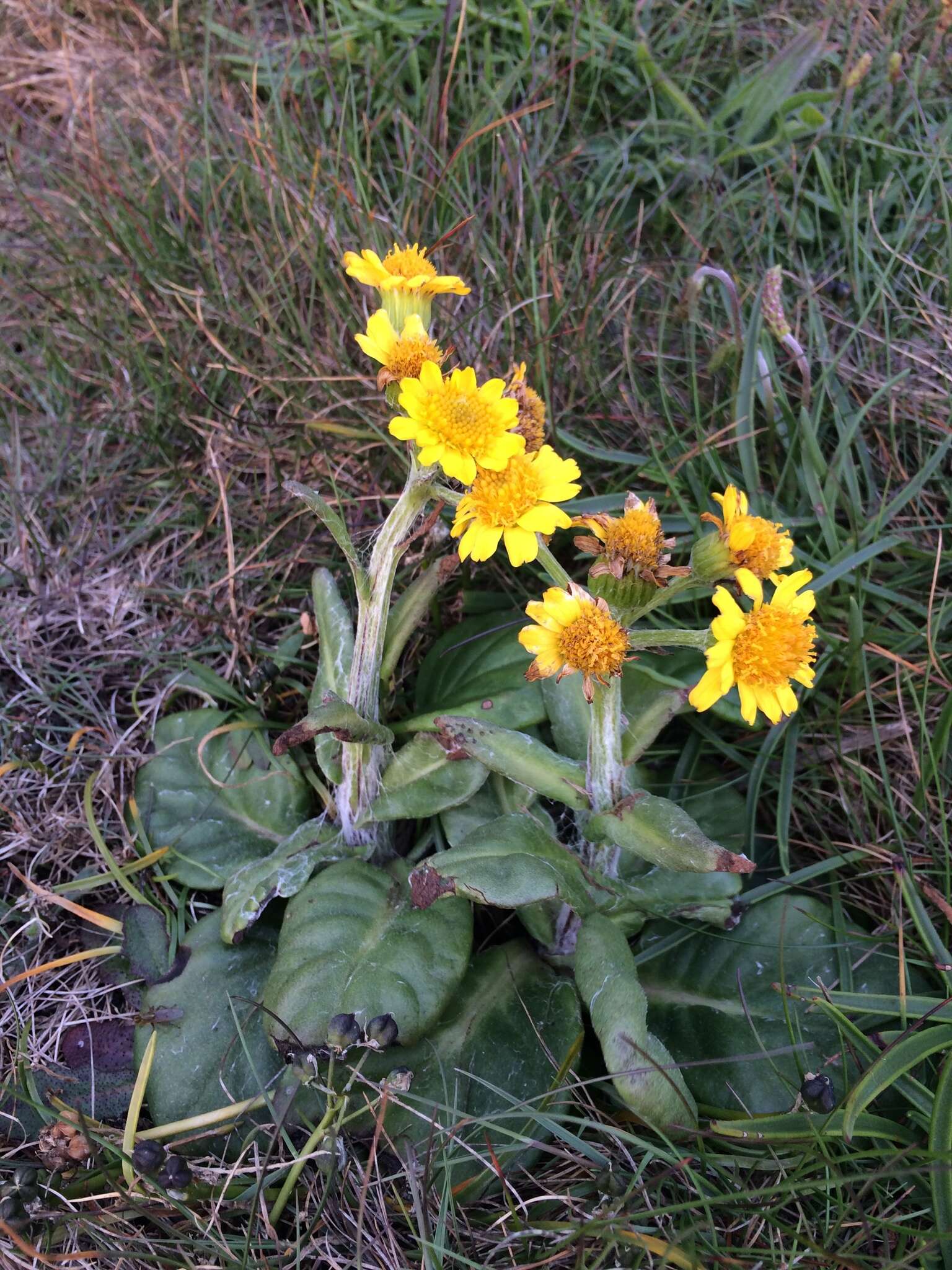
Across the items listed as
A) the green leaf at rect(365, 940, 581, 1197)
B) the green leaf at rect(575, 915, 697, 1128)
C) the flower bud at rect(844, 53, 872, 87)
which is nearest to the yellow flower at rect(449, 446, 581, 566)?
the green leaf at rect(575, 915, 697, 1128)

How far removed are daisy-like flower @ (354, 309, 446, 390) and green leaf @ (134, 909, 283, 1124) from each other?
1.09 m

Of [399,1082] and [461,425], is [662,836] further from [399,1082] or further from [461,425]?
[461,425]

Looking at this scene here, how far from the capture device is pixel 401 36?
9.03 ft

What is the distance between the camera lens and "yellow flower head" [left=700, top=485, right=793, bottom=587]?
53.6 inches

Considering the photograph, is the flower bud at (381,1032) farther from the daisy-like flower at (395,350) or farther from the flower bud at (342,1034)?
the daisy-like flower at (395,350)

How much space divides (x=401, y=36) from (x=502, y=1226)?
3.08m

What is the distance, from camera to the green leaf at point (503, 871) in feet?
4.53

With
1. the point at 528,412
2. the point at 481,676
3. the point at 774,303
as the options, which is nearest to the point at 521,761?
the point at 481,676

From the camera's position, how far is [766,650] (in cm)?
133

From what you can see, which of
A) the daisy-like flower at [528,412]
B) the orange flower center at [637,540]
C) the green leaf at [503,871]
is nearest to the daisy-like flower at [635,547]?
the orange flower center at [637,540]

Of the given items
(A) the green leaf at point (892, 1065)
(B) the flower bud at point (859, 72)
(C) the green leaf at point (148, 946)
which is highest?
(B) the flower bud at point (859, 72)

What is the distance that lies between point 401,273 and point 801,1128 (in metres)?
1.56

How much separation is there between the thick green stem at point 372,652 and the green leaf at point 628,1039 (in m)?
0.51

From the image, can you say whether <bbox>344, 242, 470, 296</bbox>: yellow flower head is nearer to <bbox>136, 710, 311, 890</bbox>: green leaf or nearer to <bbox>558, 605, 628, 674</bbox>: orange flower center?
<bbox>558, 605, 628, 674</bbox>: orange flower center
